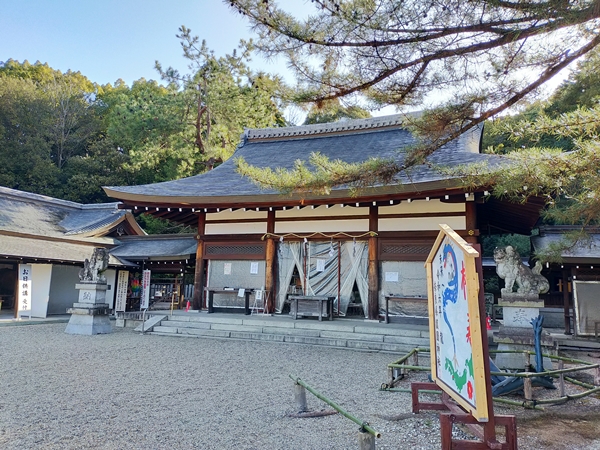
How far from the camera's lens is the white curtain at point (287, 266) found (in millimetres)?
9859

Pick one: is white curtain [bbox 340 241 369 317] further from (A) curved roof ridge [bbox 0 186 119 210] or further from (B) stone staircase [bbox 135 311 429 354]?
(A) curved roof ridge [bbox 0 186 119 210]

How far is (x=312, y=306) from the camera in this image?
8719 mm

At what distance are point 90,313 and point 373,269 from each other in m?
6.26

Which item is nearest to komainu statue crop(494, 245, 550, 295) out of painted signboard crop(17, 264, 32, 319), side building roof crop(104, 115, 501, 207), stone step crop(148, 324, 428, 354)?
side building roof crop(104, 115, 501, 207)

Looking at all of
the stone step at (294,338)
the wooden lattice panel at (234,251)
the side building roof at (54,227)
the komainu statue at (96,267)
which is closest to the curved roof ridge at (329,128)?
the wooden lattice panel at (234,251)

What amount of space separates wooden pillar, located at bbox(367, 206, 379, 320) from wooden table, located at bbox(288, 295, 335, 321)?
87 cm

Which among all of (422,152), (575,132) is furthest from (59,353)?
(575,132)

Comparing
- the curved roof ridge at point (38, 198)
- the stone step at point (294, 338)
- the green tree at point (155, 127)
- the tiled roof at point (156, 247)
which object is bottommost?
the stone step at point (294, 338)

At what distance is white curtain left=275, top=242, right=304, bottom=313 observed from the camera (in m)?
9.86

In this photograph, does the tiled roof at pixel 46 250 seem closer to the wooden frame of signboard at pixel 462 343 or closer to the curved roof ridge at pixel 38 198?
the curved roof ridge at pixel 38 198

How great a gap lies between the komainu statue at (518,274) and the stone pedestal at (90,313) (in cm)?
798

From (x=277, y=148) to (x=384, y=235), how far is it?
611 cm

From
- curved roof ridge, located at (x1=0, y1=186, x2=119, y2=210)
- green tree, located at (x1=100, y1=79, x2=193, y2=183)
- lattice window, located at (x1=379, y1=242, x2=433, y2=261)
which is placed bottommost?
lattice window, located at (x1=379, y1=242, x2=433, y2=261)

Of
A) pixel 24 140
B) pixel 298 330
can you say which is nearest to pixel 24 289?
pixel 298 330
